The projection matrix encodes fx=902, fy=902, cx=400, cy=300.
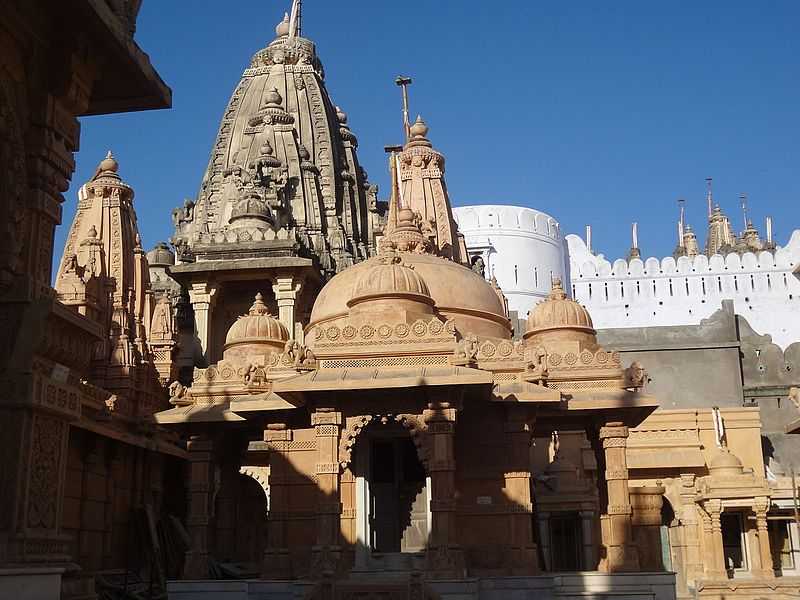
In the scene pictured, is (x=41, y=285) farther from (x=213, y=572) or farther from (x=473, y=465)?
(x=213, y=572)

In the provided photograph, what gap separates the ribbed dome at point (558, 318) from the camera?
61.1 ft

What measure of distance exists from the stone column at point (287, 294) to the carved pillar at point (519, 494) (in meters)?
13.9

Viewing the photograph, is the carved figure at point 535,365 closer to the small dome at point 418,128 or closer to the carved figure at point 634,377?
the carved figure at point 634,377

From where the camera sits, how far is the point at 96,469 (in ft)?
66.0

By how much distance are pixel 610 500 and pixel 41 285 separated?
39.5ft

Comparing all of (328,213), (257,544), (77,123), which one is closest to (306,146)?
(328,213)

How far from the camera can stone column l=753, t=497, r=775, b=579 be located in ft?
74.4

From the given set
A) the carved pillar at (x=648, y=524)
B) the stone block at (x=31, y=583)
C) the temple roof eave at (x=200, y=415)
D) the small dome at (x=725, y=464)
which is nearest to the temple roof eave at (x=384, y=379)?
the temple roof eave at (x=200, y=415)

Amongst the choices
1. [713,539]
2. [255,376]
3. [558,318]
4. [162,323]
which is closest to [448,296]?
[558,318]

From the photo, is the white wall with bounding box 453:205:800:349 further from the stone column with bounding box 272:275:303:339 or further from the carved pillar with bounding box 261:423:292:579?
the carved pillar with bounding box 261:423:292:579

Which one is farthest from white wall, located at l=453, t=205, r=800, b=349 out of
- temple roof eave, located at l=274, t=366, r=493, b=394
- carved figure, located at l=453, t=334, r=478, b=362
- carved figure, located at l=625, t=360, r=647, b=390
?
temple roof eave, located at l=274, t=366, r=493, b=394

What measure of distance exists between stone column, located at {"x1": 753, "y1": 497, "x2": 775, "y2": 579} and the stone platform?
935cm

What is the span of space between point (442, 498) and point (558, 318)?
6418 mm

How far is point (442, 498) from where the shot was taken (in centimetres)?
1337
